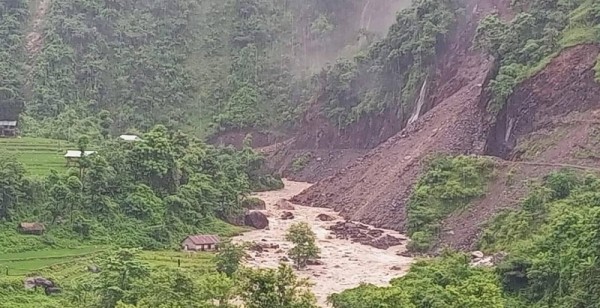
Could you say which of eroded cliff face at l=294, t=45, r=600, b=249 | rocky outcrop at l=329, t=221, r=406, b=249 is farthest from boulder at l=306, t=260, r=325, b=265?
eroded cliff face at l=294, t=45, r=600, b=249

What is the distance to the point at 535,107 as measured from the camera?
73.9 metres

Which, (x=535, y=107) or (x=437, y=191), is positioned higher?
(x=535, y=107)

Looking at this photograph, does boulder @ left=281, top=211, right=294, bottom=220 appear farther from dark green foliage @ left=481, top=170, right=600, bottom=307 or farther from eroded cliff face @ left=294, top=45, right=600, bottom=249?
dark green foliage @ left=481, top=170, right=600, bottom=307

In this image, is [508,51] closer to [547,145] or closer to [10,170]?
[547,145]

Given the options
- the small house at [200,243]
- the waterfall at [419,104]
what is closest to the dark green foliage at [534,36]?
the waterfall at [419,104]

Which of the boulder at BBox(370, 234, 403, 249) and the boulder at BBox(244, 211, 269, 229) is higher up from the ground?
the boulder at BBox(244, 211, 269, 229)

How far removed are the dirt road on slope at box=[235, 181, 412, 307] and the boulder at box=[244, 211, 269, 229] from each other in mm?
786

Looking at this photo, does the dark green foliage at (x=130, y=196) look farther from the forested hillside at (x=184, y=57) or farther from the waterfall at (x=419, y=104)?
the forested hillside at (x=184, y=57)

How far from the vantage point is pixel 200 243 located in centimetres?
6800

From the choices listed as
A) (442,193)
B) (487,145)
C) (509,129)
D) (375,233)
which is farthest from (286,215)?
(509,129)

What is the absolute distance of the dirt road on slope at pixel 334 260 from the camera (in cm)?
5819

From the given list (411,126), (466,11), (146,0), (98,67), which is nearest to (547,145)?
(411,126)

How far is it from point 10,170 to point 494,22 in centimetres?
4590

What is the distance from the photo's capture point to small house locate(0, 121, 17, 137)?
95.6 meters
